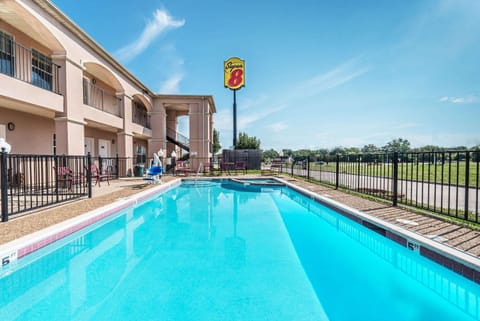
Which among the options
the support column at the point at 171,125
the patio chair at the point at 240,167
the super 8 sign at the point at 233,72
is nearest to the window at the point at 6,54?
the patio chair at the point at 240,167

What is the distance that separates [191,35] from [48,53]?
22.2 feet

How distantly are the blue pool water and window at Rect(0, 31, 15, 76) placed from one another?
6.97m

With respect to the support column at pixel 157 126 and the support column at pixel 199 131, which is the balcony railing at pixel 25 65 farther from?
the support column at pixel 199 131

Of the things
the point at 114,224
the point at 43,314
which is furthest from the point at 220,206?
the point at 43,314

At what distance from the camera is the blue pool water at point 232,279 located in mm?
2436

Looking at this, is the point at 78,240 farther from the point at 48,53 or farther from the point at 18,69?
the point at 48,53

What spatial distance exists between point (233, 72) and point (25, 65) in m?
17.6

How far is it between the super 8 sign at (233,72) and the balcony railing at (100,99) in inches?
467

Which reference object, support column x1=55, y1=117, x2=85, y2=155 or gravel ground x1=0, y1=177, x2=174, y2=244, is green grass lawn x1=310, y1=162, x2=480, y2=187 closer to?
gravel ground x1=0, y1=177, x2=174, y2=244

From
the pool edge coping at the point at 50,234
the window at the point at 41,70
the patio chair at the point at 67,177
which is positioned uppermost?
the window at the point at 41,70

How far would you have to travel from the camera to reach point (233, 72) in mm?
23578

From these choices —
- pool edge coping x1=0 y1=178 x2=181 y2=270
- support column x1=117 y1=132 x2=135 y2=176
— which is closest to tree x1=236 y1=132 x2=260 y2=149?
support column x1=117 y1=132 x2=135 y2=176

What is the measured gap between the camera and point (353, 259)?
12.1 ft

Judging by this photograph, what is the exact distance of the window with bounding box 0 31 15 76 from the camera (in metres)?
7.41
